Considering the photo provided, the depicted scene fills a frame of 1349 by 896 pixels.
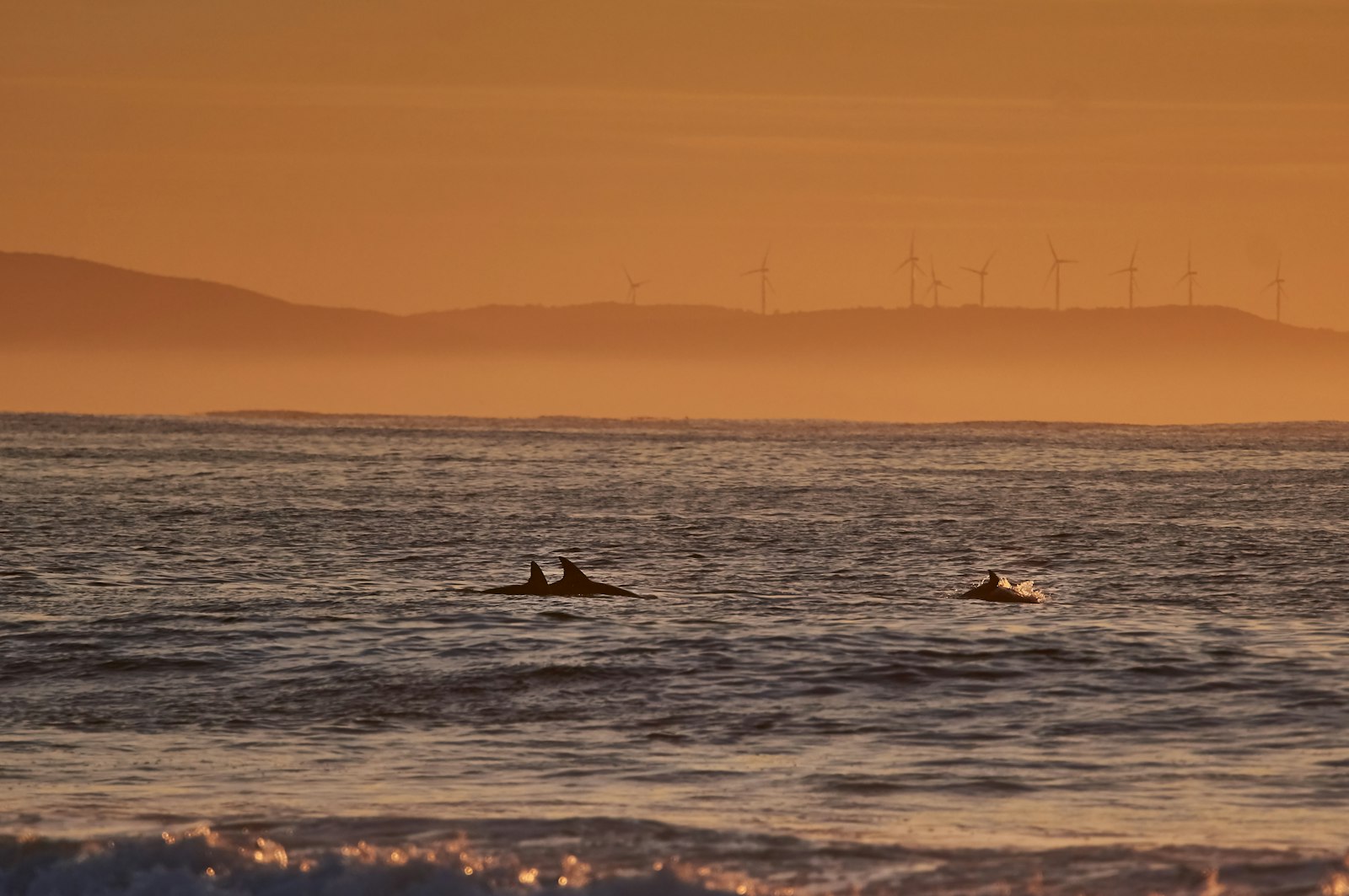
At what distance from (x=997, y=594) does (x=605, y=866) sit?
23.2 m

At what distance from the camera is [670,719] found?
25625 mm

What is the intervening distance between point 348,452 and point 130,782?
134609mm

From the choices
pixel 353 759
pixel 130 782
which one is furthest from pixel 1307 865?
pixel 130 782

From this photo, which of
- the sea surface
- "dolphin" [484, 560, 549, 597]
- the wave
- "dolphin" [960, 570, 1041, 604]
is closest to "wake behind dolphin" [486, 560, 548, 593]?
"dolphin" [484, 560, 549, 597]

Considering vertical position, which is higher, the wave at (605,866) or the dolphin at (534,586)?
the dolphin at (534,586)

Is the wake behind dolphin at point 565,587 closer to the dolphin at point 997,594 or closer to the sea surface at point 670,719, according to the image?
the sea surface at point 670,719

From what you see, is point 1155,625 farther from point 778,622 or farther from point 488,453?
point 488,453

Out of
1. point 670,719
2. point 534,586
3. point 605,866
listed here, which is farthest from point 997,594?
point 605,866

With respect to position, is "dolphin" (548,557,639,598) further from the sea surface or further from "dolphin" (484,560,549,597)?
the sea surface

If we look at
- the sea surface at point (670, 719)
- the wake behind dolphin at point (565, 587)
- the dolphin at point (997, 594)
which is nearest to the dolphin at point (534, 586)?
the wake behind dolphin at point (565, 587)

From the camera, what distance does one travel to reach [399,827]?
1945 cm

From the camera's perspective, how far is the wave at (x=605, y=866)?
17516 mm

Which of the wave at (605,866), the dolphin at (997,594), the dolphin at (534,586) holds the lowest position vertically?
the wave at (605,866)

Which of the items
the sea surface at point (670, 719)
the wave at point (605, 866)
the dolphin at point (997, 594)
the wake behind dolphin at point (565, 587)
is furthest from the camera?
the wake behind dolphin at point (565, 587)
